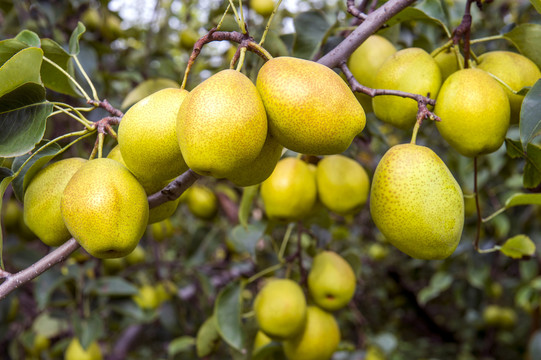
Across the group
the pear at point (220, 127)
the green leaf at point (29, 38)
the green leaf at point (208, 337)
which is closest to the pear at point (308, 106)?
the pear at point (220, 127)

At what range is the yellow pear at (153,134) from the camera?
0.75m

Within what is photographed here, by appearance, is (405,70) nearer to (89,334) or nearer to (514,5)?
(89,334)

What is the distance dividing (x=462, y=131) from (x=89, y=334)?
1675 mm

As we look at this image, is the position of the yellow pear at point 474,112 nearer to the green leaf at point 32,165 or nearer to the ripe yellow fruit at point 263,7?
the green leaf at point 32,165

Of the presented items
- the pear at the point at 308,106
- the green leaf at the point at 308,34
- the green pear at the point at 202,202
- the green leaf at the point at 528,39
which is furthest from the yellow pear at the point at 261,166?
the green pear at the point at 202,202

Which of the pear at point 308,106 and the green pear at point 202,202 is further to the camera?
the green pear at point 202,202

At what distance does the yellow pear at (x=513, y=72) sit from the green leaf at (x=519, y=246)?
34 cm

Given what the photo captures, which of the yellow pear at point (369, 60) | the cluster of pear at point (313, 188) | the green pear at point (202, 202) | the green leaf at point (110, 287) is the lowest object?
the green leaf at point (110, 287)

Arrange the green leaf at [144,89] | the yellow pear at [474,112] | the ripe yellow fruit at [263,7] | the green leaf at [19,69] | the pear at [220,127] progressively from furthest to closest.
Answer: the ripe yellow fruit at [263,7]
the green leaf at [144,89]
the yellow pear at [474,112]
the green leaf at [19,69]
the pear at [220,127]

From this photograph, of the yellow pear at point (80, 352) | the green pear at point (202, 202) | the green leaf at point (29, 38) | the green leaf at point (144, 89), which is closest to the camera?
the green leaf at point (29, 38)

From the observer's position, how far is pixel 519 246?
1.17m

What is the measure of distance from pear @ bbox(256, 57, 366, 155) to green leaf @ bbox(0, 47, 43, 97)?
393mm

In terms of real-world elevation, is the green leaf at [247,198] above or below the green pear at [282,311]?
above

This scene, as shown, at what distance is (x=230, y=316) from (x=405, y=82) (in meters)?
0.93
